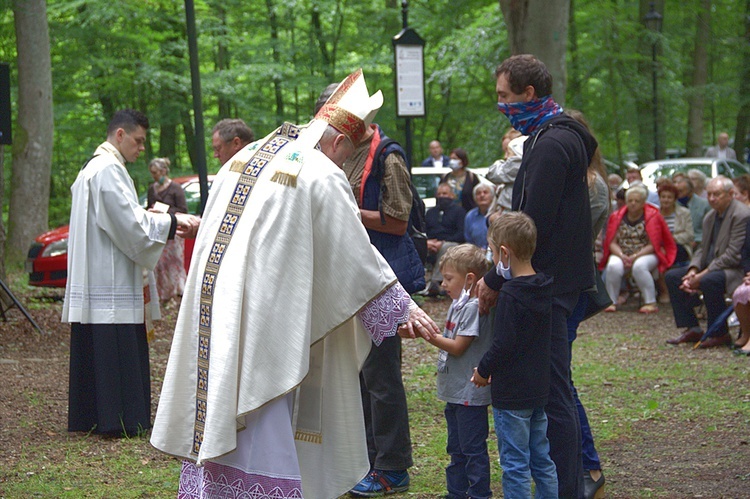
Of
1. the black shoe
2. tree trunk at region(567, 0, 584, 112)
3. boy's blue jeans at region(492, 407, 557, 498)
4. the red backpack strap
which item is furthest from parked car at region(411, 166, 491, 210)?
boy's blue jeans at region(492, 407, 557, 498)

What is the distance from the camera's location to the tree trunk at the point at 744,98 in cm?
2148

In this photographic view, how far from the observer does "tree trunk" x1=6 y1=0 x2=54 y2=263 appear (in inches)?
624

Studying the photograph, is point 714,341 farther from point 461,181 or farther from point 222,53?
point 222,53

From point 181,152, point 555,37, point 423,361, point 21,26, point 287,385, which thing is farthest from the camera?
point 181,152

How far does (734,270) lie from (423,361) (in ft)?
10.8

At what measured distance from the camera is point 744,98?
70.8 feet

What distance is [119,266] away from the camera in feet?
21.2

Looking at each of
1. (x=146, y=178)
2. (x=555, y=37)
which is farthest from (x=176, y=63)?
(x=555, y=37)

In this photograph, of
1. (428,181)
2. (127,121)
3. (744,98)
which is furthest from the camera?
(744,98)

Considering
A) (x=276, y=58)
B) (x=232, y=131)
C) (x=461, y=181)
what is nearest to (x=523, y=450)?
(x=232, y=131)

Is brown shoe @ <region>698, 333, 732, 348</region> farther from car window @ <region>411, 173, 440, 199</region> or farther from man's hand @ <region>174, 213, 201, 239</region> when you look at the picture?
car window @ <region>411, 173, 440, 199</region>

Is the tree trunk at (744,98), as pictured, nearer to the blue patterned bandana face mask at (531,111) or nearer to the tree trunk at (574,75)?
the tree trunk at (574,75)

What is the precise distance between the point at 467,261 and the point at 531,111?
2.48 ft

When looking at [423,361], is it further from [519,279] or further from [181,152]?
[181,152]
